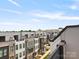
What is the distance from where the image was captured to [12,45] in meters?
25.4

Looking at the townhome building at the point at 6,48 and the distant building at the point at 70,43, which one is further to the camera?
the townhome building at the point at 6,48

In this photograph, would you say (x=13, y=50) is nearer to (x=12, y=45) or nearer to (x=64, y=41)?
(x=12, y=45)

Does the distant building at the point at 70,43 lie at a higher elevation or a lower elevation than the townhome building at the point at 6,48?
higher

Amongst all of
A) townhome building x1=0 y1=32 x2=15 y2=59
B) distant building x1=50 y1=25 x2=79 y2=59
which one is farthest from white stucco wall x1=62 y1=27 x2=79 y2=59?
townhome building x1=0 y1=32 x2=15 y2=59

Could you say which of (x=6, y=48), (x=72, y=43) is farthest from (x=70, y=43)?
(x=6, y=48)

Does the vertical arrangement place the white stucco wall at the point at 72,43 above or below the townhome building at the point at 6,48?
above

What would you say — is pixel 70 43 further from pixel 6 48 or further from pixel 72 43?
pixel 6 48

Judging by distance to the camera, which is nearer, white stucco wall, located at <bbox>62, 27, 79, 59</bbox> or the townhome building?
white stucco wall, located at <bbox>62, 27, 79, 59</bbox>

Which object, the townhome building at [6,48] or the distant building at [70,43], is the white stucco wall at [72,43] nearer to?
the distant building at [70,43]

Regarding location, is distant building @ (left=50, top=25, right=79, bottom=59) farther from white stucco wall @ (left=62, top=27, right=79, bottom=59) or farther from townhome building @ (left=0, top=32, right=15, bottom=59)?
townhome building @ (left=0, top=32, right=15, bottom=59)

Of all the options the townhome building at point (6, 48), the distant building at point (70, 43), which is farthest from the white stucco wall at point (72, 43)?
the townhome building at point (6, 48)

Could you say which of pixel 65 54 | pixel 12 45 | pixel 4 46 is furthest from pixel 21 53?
pixel 65 54

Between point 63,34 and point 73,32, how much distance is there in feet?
0.79

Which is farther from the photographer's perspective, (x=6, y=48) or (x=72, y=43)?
(x=6, y=48)
